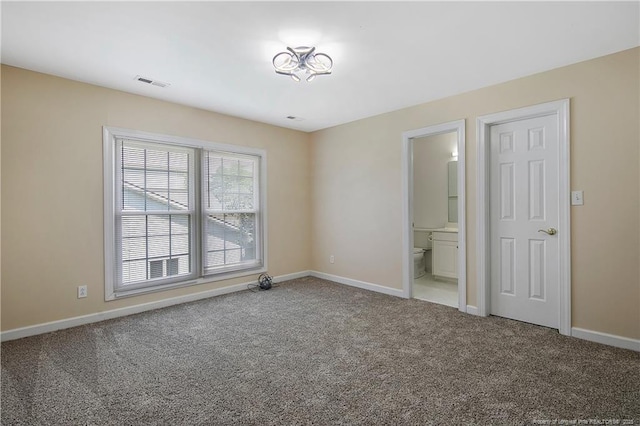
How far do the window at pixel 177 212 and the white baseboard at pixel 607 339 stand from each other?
386 centimetres

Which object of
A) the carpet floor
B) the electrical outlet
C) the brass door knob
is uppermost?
the brass door knob

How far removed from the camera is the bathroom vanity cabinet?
497 centimetres

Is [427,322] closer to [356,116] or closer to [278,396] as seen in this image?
[278,396]

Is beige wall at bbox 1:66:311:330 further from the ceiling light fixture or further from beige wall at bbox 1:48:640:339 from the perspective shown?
the ceiling light fixture

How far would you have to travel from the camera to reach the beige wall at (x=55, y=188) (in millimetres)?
2967

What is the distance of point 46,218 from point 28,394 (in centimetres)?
172

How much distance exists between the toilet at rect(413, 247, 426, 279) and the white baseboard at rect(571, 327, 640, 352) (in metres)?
2.49

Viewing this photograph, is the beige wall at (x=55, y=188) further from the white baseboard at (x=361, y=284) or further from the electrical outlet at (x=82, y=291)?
the white baseboard at (x=361, y=284)

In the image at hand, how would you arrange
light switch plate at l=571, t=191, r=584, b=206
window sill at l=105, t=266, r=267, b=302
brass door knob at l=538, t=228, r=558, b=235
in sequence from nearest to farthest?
light switch plate at l=571, t=191, r=584, b=206 → brass door knob at l=538, t=228, r=558, b=235 → window sill at l=105, t=266, r=267, b=302

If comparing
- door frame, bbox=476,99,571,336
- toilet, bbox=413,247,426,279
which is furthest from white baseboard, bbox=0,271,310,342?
door frame, bbox=476,99,571,336

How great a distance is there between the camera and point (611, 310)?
2777mm

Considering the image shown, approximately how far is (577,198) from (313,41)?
8.95ft

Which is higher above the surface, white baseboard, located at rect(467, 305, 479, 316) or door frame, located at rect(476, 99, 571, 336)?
door frame, located at rect(476, 99, 571, 336)

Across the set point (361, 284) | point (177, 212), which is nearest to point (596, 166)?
point (361, 284)
